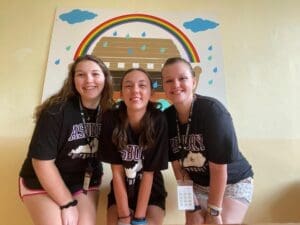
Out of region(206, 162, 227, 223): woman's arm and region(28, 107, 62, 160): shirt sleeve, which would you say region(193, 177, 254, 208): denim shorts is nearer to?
region(206, 162, 227, 223): woman's arm

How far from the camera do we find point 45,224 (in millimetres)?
1084

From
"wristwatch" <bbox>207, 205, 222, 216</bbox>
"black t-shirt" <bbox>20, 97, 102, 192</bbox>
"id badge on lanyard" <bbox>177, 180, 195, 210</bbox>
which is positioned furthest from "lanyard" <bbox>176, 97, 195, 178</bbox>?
"black t-shirt" <bbox>20, 97, 102, 192</bbox>

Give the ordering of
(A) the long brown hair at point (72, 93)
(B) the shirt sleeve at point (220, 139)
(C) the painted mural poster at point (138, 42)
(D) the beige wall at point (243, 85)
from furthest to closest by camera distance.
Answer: (C) the painted mural poster at point (138, 42) < (D) the beige wall at point (243, 85) < (A) the long brown hair at point (72, 93) < (B) the shirt sleeve at point (220, 139)

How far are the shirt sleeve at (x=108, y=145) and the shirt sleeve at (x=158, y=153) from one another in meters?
0.11

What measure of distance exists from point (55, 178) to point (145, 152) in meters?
0.35

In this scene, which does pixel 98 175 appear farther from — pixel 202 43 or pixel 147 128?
pixel 202 43

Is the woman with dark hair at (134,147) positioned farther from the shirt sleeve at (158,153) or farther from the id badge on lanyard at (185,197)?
the id badge on lanyard at (185,197)

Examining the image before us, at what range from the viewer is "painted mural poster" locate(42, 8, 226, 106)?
1577mm

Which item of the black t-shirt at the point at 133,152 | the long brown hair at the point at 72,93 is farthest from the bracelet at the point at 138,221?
the long brown hair at the point at 72,93

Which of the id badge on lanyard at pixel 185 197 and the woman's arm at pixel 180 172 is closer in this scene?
the id badge on lanyard at pixel 185 197

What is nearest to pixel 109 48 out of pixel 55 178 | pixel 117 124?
pixel 117 124

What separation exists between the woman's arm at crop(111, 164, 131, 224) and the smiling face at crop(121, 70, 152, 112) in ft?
0.80

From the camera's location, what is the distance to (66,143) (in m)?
1.14

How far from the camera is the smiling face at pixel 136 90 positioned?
111 centimetres
